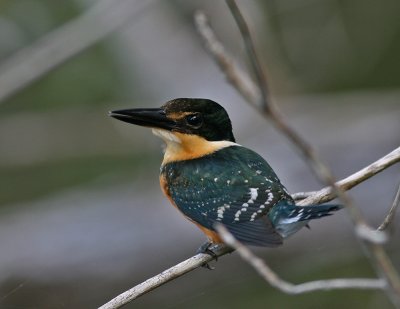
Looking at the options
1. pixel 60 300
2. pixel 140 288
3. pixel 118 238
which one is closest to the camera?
pixel 140 288

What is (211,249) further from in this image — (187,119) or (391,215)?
(391,215)

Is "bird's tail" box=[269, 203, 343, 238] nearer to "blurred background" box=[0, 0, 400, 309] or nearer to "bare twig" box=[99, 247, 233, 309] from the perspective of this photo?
"bare twig" box=[99, 247, 233, 309]

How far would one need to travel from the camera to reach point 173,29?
6.12m

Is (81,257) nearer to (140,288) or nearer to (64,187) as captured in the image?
(64,187)

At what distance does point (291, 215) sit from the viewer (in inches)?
119

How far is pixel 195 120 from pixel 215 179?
0.28m

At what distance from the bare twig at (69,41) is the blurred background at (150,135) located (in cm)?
1

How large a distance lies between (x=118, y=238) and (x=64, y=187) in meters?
1.74

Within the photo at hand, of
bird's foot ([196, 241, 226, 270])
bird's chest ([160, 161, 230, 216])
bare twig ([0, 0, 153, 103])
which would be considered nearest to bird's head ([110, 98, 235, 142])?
bird's chest ([160, 161, 230, 216])

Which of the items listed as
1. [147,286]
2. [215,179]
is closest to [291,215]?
[215,179]

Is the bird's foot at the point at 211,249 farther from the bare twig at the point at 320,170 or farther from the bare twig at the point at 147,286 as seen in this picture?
the bare twig at the point at 320,170

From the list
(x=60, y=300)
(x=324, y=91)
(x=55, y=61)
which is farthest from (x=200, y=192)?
(x=324, y=91)

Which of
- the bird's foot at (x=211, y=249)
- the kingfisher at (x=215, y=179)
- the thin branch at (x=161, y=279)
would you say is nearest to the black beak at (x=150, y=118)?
the kingfisher at (x=215, y=179)

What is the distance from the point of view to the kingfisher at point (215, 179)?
3088 millimetres
